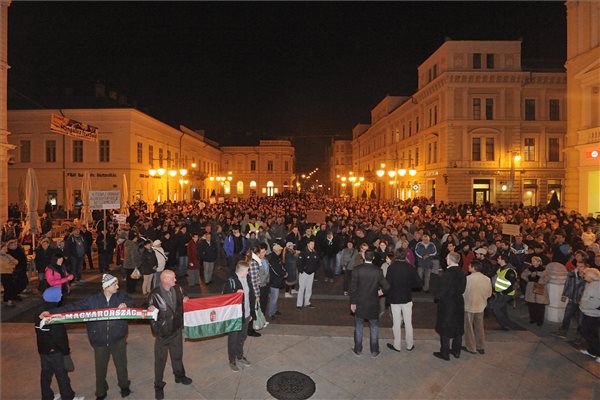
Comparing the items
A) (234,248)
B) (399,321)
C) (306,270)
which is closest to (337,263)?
(234,248)

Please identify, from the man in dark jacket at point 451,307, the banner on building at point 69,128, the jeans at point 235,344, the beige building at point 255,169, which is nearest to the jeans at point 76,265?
the jeans at point 235,344

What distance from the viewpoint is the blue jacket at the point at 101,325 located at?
5.50 meters

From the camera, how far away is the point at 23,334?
7918 mm

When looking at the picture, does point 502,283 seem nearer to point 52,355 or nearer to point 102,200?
point 52,355

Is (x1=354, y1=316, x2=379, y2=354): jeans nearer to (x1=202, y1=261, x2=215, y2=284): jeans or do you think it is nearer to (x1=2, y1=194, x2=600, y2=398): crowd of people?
(x1=2, y1=194, x2=600, y2=398): crowd of people

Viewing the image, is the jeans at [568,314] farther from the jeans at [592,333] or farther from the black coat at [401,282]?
the black coat at [401,282]

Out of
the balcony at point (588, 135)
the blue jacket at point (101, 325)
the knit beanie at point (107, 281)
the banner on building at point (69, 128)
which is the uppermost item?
the banner on building at point (69, 128)

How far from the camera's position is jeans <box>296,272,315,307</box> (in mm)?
9906

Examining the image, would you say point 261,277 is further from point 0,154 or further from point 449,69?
point 449,69

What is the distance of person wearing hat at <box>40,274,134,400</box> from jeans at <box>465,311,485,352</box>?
580cm

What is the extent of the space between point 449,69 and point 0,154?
35.1 m

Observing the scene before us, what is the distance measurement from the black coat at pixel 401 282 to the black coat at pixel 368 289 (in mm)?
282

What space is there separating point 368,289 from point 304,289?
11.3 ft

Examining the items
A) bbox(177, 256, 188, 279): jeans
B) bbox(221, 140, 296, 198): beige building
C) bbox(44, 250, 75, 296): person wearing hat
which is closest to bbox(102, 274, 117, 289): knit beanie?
bbox(44, 250, 75, 296): person wearing hat
